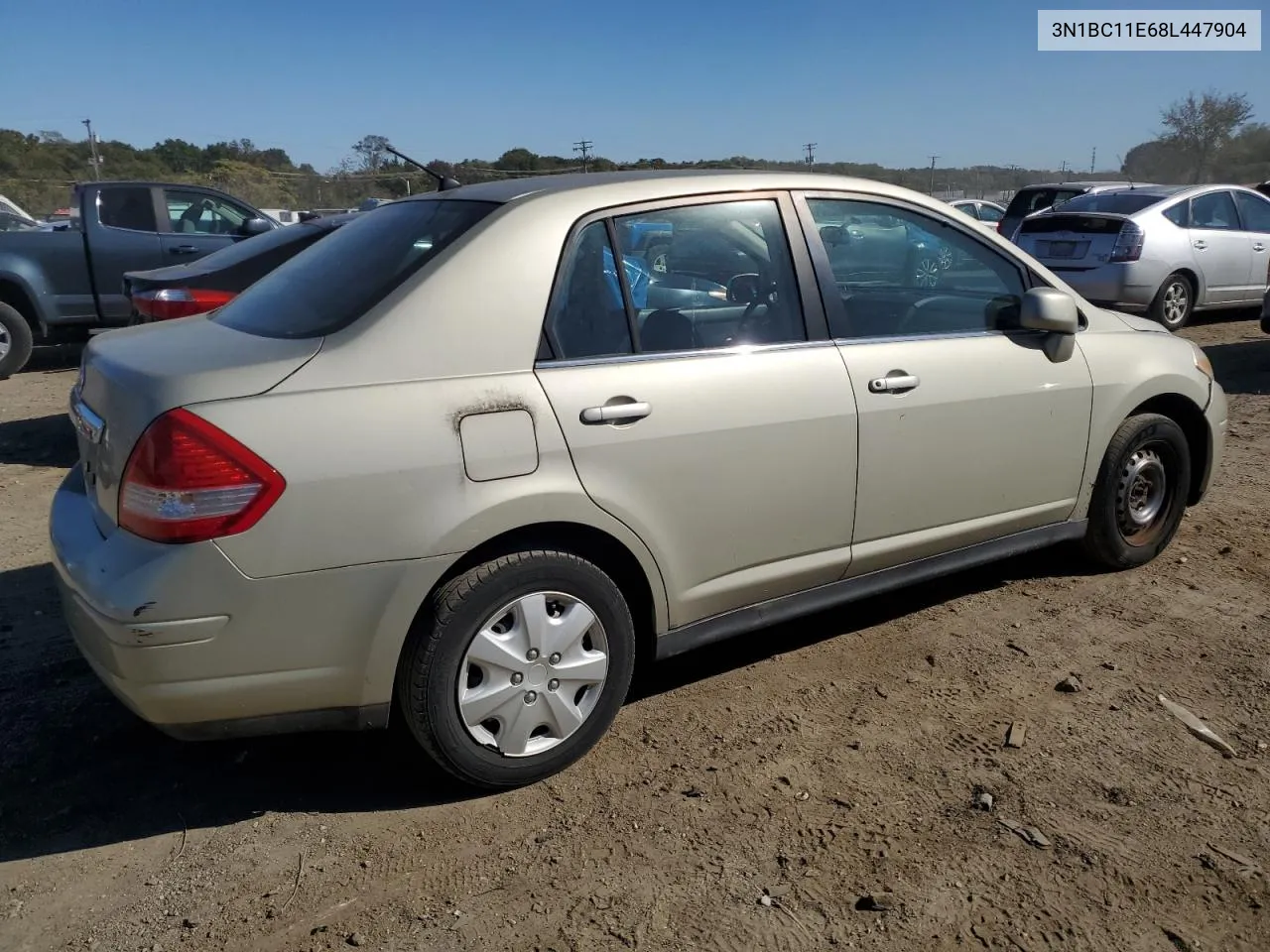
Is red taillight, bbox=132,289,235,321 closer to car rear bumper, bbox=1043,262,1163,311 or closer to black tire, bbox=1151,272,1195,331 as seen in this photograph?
car rear bumper, bbox=1043,262,1163,311

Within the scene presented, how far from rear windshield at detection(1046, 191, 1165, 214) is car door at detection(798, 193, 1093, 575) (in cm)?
807

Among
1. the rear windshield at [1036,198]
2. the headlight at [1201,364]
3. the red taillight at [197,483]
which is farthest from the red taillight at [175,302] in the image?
the rear windshield at [1036,198]

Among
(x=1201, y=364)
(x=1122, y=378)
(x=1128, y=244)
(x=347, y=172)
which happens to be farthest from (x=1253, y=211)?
(x=347, y=172)

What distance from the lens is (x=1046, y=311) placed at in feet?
12.1

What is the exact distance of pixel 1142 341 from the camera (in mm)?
4242

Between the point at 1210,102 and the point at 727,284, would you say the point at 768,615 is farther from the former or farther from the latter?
the point at 1210,102

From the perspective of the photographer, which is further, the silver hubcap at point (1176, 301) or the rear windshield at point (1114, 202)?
the rear windshield at point (1114, 202)

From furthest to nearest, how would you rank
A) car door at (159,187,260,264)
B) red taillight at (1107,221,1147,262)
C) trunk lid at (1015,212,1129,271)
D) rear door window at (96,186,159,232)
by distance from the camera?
trunk lid at (1015,212,1129,271), red taillight at (1107,221,1147,262), car door at (159,187,260,264), rear door window at (96,186,159,232)

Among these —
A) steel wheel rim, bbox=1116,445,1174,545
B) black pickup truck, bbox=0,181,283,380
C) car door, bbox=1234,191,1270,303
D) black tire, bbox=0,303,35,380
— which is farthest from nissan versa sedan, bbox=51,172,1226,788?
car door, bbox=1234,191,1270,303

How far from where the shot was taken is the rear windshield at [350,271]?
290 centimetres

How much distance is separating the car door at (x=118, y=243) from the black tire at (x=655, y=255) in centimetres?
802

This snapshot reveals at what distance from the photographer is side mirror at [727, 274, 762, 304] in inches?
132

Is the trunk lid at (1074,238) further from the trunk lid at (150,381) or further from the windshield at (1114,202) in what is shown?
the trunk lid at (150,381)

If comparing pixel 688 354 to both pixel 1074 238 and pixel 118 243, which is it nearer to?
pixel 118 243
